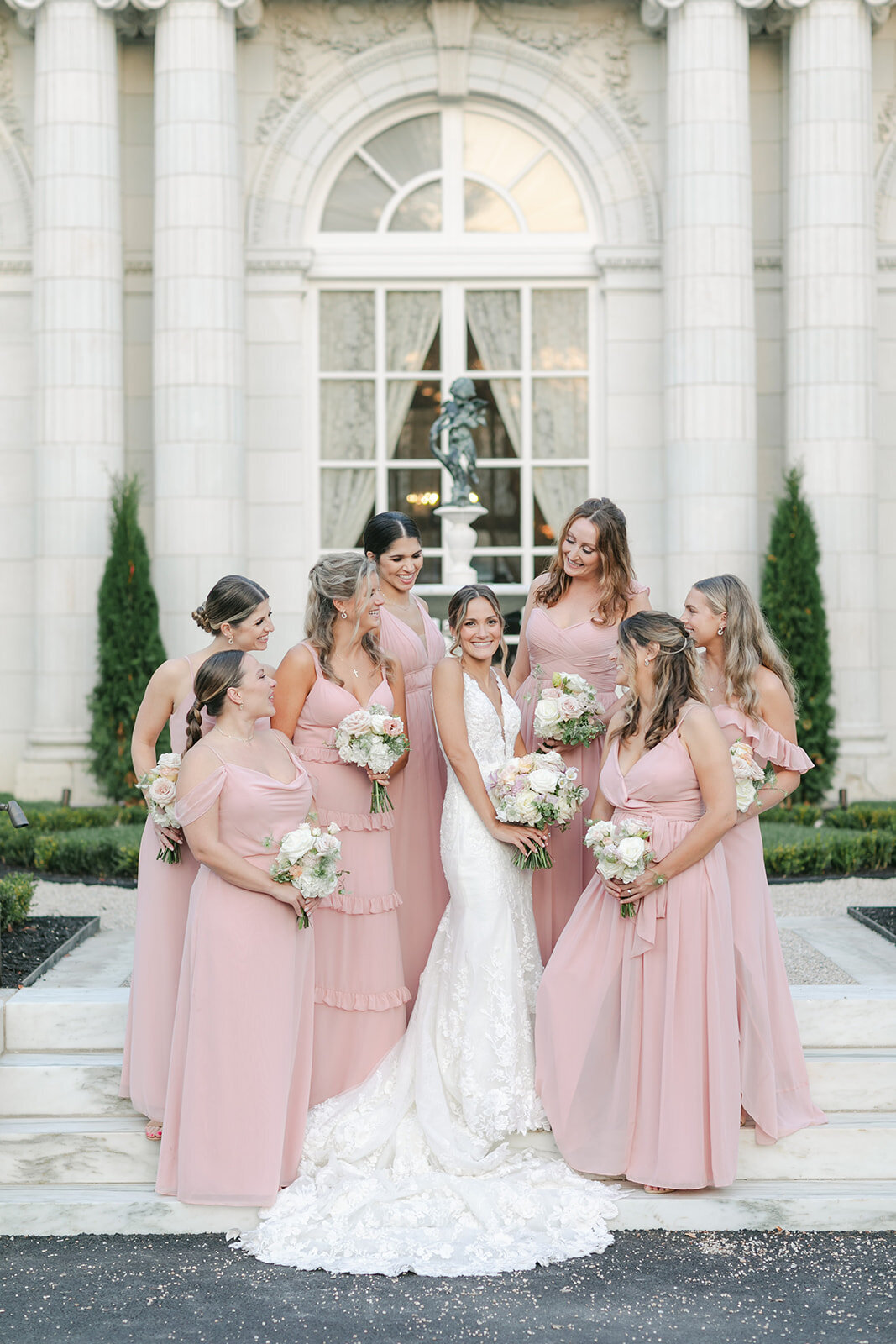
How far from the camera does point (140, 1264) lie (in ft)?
16.4

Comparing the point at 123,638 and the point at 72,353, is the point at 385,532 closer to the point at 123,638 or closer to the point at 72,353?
the point at 123,638

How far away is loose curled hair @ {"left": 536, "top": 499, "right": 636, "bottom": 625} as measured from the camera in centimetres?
609

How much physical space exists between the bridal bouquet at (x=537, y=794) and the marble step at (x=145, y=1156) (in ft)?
4.56

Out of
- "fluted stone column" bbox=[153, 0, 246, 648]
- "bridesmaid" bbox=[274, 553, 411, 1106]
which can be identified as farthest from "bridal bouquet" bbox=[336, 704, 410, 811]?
"fluted stone column" bbox=[153, 0, 246, 648]

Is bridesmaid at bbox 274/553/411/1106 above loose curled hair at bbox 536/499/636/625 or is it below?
below

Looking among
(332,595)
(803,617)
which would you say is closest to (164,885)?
(332,595)

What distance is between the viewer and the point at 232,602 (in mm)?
5547

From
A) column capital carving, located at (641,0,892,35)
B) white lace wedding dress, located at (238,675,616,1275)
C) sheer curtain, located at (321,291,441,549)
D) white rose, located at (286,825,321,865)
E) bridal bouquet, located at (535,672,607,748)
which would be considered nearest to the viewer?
white lace wedding dress, located at (238,675,616,1275)

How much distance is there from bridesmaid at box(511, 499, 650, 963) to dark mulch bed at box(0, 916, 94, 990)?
2.59m

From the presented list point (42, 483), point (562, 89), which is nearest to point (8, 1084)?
point (42, 483)

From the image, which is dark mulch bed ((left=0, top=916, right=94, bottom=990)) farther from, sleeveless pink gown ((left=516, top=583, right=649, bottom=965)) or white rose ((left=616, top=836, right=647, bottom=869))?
white rose ((left=616, top=836, right=647, bottom=869))

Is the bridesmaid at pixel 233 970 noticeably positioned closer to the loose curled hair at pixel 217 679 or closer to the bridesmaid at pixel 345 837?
the loose curled hair at pixel 217 679

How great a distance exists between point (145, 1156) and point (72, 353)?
9.38 metres

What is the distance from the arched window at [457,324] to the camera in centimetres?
1460
